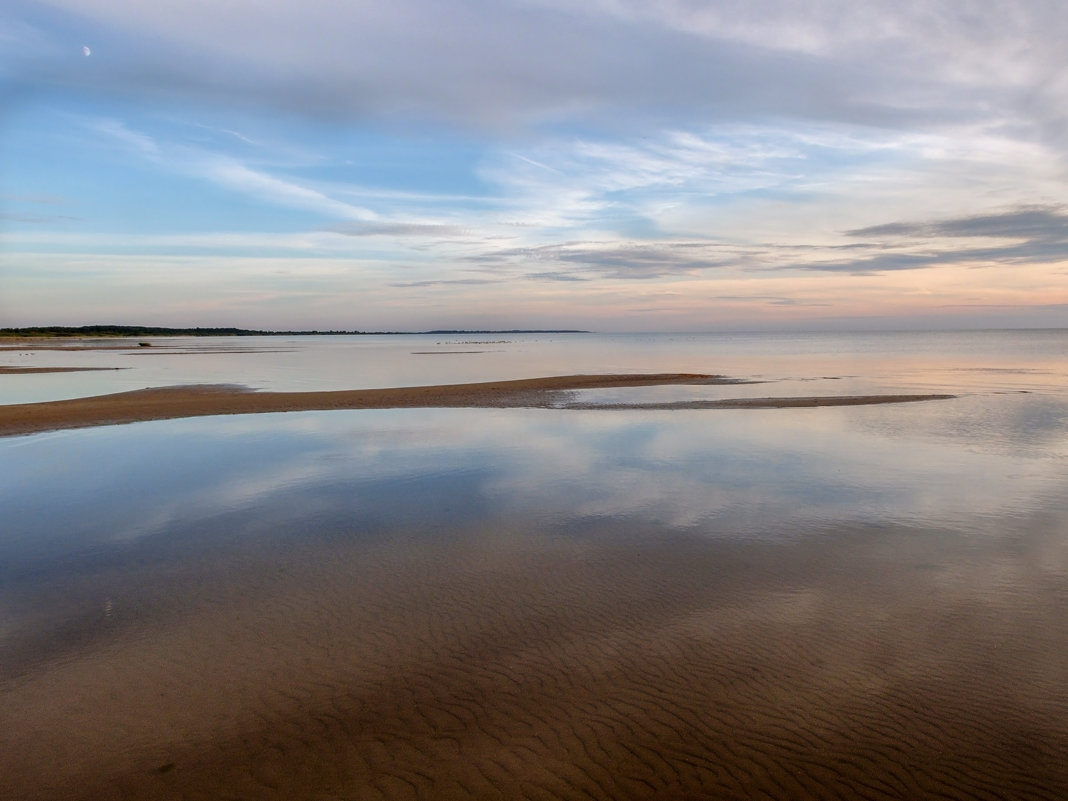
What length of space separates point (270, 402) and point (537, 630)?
26324mm

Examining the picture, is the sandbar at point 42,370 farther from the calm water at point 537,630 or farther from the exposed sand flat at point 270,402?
the calm water at point 537,630

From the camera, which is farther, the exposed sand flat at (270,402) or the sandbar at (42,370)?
the sandbar at (42,370)

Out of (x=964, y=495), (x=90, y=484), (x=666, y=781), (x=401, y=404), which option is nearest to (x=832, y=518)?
(x=964, y=495)

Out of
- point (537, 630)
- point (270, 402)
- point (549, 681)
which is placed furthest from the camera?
point (270, 402)

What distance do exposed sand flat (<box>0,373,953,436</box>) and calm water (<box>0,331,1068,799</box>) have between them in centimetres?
1002

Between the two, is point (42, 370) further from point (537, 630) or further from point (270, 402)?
point (537, 630)

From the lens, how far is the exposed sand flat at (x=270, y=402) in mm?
25859

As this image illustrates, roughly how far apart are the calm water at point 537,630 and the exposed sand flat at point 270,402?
32.9ft

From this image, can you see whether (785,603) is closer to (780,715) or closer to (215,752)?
(780,715)

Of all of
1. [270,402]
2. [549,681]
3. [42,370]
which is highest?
[42,370]

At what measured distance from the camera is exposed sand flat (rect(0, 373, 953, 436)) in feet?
84.8

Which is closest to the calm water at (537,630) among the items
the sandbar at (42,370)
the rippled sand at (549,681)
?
the rippled sand at (549,681)

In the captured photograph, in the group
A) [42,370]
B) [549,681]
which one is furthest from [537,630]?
[42,370]

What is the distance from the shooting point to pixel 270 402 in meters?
30.8
